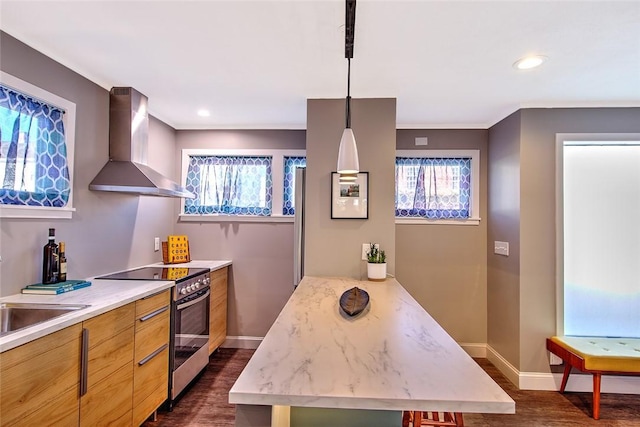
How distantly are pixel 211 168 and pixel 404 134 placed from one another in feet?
7.36

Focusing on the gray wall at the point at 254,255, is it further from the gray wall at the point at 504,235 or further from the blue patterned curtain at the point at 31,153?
the gray wall at the point at 504,235

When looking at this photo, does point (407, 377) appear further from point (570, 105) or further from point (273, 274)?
point (570, 105)

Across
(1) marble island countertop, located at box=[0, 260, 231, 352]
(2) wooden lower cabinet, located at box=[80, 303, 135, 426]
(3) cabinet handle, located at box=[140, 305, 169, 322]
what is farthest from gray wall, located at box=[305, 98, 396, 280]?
(2) wooden lower cabinet, located at box=[80, 303, 135, 426]

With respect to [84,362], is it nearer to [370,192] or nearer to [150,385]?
[150,385]

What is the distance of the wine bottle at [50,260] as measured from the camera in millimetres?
1986

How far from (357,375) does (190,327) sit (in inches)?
84.8

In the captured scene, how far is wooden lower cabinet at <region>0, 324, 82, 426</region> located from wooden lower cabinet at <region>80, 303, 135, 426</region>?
0.25ft

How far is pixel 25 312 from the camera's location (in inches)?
64.9

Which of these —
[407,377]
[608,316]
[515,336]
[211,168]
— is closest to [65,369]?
[407,377]

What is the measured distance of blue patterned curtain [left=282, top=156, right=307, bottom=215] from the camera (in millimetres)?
3666

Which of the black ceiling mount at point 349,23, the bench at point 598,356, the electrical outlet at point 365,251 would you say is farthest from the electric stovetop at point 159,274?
the bench at point 598,356

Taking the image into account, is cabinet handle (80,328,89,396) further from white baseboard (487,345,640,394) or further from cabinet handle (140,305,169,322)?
white baseboard (487,345,640,394)

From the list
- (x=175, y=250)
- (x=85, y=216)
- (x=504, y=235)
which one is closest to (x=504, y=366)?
(x=504, y=235)

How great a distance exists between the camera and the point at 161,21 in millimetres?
1712
